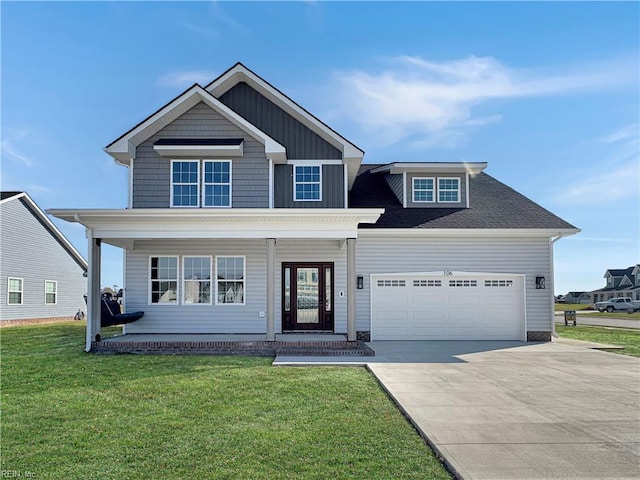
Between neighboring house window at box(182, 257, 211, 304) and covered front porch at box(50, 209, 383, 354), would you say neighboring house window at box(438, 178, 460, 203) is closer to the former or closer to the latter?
covered front porch at box(50, 209, 383, 354)

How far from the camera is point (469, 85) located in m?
14.1

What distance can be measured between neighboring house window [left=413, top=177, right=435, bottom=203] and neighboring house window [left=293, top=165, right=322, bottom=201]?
378 centimetres

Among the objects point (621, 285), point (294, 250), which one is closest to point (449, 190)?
point (294, 250)

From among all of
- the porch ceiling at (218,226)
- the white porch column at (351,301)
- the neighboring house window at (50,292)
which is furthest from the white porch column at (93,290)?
the neighboring house window at (50,292)

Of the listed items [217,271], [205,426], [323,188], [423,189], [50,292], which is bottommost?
[205,426]

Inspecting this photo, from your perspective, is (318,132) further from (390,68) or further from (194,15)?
(194,15)

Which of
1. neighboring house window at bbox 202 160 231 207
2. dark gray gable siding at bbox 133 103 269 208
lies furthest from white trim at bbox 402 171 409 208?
neighboring house window at bbox 202 160 231 207

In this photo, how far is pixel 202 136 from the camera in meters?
13.9

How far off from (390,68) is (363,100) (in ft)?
5.70

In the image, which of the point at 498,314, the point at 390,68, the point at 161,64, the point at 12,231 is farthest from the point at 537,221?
the point at 12,231

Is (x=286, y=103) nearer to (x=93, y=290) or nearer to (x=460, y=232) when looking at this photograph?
(x=460, y=232)

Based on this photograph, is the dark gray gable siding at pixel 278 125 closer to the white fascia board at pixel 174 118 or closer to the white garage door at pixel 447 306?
the white fascia board at pixel 174 118

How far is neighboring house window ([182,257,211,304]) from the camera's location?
46.3ft

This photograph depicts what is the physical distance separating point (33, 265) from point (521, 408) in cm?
2504
